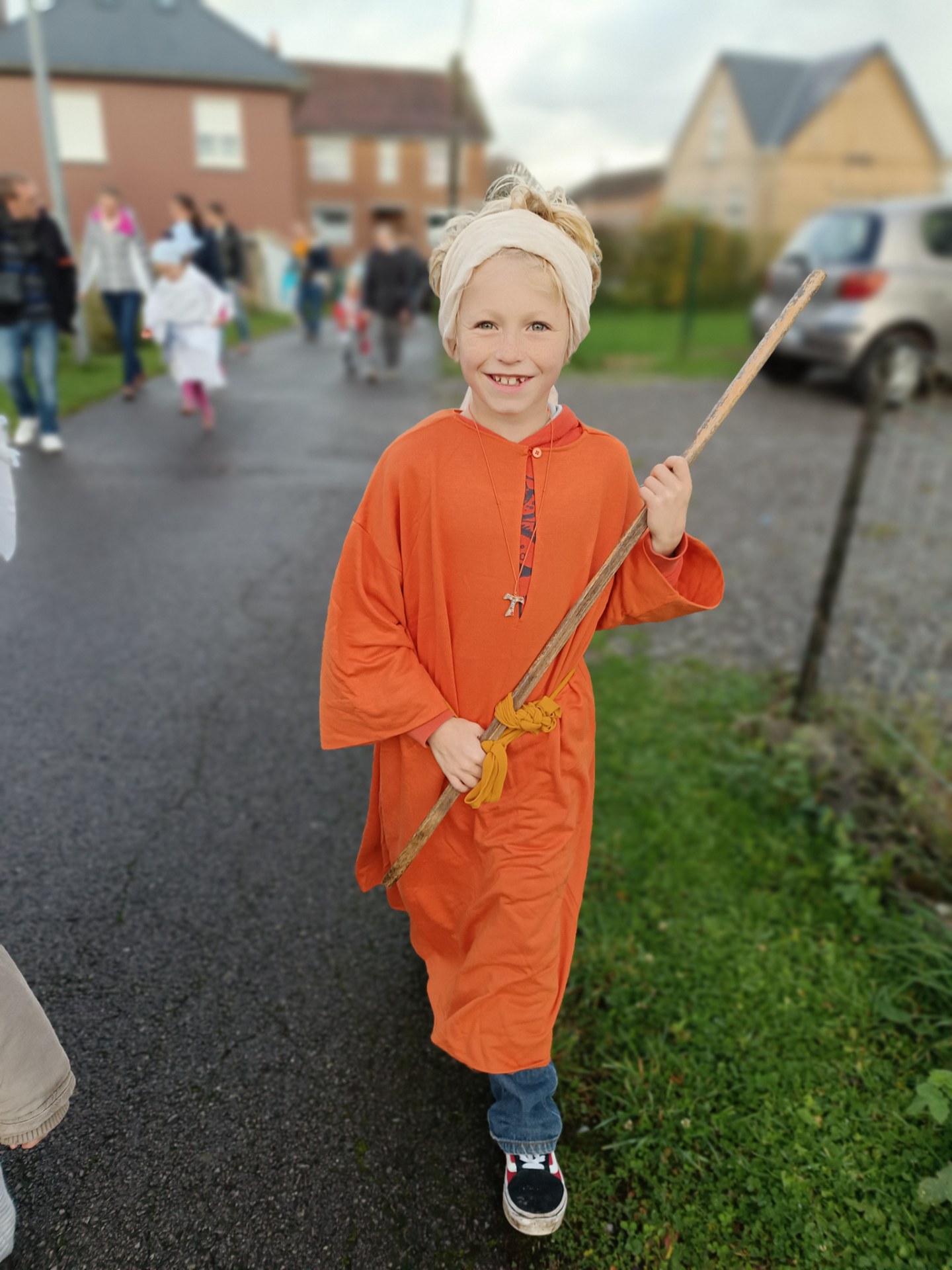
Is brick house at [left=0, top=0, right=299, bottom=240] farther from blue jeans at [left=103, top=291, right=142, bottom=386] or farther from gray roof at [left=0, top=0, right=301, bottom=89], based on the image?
blue jeans at [left=103, top=291, right=142, bottom=386]

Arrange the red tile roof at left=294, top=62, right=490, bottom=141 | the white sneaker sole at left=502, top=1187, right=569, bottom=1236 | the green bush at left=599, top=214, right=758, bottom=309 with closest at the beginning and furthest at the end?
the white sneaker sole at left=502, top=1187, right=569, bottom=1236 → the green bush at left=599, top=214, right=758, bottom=309 → the red tile roof at left=294, top=62, right=490, bottom=141

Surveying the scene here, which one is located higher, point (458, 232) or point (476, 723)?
point (458, 232)

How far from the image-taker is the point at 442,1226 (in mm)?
1788

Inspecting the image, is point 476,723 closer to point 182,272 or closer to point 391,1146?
point 391,1146

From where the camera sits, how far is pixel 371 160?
130ft

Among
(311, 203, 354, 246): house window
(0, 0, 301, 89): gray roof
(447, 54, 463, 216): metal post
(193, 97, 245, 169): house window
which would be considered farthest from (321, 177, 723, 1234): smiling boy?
(311, 203, 354, 246): house window

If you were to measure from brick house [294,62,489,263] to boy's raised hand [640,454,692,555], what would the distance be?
1623 inches

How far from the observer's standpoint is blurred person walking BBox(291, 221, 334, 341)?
53.7ft

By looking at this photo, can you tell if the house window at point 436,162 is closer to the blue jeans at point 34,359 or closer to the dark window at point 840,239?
the dark window at point 840,239

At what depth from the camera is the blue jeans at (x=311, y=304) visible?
16594mm

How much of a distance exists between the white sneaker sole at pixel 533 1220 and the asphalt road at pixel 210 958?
Result: 0.13 ft

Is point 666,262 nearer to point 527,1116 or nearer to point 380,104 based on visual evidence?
point 527,1116

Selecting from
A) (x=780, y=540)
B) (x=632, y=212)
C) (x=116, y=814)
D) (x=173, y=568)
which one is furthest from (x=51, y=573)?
(x=632, y=212)

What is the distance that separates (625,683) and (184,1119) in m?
2.65
